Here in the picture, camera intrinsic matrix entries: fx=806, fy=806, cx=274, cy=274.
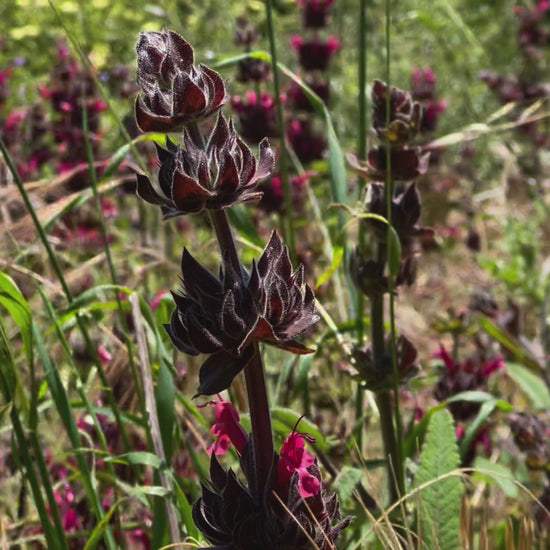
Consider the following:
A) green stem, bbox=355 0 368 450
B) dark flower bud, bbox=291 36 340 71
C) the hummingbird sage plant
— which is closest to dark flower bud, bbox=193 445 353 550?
the hummingbird sage plant

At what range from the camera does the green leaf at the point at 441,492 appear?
80cm

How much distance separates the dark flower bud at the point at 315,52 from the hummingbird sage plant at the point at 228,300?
2224mm

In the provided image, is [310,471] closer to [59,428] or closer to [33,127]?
[59,428]

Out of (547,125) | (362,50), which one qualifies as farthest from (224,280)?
(547,125)

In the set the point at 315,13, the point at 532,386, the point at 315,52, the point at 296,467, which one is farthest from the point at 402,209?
the point at 315,13

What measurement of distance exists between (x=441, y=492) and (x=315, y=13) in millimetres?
2317

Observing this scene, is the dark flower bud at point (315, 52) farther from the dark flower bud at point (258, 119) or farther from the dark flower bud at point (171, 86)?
the dark flower bud at point (171, 86)

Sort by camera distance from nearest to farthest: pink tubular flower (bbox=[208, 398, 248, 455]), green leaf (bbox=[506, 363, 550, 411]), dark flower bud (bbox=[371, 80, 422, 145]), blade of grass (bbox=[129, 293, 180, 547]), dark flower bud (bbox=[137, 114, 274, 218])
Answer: dark flower bud (bbox=[137, 114, 274, 218])
pink tubular flower (bbox=[208, 398, 248, 455])
blade of grass (bbox=[129, 293, 180, 547])
dark flower bud (bbox=[371, 80, 422, 145])
green leaf (bbox=[506, 363, 550, 411])

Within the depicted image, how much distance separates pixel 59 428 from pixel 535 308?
4.42 feet

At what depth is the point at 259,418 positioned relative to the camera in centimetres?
59

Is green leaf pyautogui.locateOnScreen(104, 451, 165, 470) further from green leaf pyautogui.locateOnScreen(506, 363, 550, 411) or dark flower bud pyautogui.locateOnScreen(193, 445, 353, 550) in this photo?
green leaf pyautogui.locateOnScreen(506, 363, 550, 411)

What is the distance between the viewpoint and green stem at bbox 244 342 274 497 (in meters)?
0.58

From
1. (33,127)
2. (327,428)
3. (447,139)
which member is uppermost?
(33,127)

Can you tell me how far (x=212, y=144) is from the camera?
0.57m
